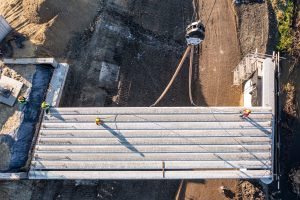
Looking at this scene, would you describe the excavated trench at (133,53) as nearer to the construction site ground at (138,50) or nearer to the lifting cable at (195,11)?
the construction site ground at (138,50)

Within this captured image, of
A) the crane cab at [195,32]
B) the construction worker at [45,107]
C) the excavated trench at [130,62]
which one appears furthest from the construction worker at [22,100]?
the crane cab at [195,32]

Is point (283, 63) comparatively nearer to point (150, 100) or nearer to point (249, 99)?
point (249, 99)

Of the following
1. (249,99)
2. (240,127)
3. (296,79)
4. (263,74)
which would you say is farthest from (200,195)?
(296,79)

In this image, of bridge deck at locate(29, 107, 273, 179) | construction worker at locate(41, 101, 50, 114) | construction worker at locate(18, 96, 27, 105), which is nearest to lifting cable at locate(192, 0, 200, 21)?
bridge deck at locate(29, 107, 273, 179)

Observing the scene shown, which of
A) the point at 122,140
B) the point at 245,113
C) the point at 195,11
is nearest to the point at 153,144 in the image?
the point at 122,140

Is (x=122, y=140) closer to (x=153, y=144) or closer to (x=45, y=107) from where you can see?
(x=153, y=144)

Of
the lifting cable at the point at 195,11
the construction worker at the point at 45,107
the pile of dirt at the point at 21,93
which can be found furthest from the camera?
the lifting cable at the point at 195,11
